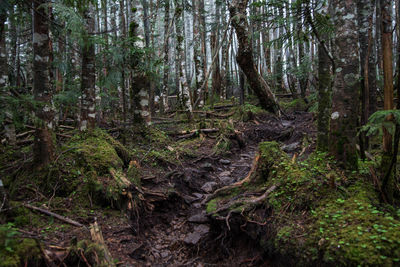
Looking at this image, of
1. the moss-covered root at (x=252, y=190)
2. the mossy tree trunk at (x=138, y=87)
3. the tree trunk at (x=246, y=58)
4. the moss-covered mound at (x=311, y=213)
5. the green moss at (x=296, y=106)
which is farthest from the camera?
the green moss at (x=296, y=106)

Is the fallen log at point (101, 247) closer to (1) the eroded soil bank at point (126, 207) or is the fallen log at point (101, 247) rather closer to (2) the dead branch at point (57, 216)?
(1) the eroded soil bank at point (126, 207)

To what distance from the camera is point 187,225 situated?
5.30 m

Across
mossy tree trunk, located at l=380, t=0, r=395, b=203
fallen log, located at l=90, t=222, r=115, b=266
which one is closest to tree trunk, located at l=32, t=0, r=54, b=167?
fallen log, located at l=90, t=222, r=115, b=266

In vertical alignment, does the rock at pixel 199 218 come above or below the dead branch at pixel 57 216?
below

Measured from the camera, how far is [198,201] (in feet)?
20.1

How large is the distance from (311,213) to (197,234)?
218 cm

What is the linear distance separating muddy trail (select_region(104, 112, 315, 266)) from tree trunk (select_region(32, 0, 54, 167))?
188 cm

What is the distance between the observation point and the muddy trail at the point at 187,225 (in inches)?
159

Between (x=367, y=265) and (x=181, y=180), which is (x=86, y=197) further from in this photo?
(x=367, y=265)

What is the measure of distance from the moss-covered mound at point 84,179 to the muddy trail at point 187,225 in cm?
61

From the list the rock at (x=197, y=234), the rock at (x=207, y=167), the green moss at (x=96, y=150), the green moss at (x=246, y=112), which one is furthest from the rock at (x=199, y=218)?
the green moss at (x=246, y=112)

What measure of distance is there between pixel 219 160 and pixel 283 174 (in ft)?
12.9

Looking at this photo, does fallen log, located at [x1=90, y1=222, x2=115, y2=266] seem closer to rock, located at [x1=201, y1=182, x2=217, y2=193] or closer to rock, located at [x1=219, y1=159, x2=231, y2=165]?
rock, located at [x1=201, y1=182, x2=217, y2=193]

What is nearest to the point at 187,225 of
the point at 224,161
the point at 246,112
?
the point at 224,161
